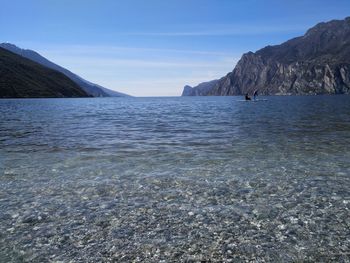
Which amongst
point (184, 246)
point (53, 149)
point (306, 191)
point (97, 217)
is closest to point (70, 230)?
point (97, 217)

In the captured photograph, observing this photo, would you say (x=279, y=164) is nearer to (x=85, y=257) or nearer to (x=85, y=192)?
(x=85, y=192)

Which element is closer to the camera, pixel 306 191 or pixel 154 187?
pixel 306 191

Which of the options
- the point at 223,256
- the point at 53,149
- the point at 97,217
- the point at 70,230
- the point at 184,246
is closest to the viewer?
the point at 223,256

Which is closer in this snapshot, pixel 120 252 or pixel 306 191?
pixel 120 252

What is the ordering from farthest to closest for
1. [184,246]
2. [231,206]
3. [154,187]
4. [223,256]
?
1. [154,187]
2. [231,206]
3. [184,246]
4. [223,256]

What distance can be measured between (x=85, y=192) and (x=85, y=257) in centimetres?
551

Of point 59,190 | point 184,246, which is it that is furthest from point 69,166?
point 184,246

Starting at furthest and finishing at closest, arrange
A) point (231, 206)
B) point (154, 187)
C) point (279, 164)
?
point (279, 164) < point (154, 187) < point (231, 206)

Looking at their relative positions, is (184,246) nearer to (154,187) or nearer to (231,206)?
(231,206)

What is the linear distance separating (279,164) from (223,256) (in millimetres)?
11429

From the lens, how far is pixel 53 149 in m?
24.8

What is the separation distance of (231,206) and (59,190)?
6.98 m

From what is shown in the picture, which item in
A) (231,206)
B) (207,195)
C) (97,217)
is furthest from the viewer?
(207,195)

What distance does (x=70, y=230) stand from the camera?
971cm
